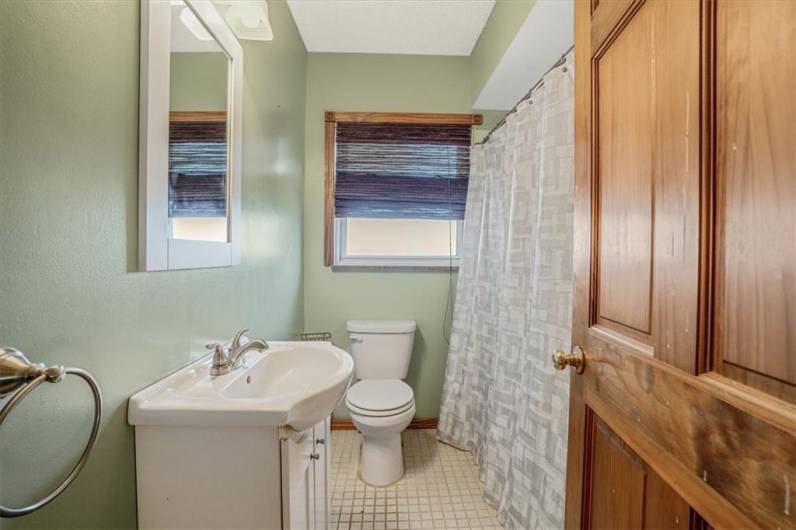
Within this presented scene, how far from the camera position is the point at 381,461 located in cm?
178

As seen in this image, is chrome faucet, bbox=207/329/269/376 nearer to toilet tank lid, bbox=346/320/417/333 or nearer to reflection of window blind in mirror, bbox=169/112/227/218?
reflection of window blind in mirror, bbox=169/112/227/218

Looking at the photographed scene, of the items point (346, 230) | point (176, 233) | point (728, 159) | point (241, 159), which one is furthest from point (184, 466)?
point (346, 230)

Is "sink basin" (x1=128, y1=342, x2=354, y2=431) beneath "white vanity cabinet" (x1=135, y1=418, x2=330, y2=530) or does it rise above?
above

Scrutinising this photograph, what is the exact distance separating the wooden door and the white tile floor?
3.43 feet

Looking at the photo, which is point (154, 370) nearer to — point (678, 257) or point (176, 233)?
point (176, 233)

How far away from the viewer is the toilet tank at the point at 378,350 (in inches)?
83.9

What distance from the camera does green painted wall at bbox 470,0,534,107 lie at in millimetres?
1490

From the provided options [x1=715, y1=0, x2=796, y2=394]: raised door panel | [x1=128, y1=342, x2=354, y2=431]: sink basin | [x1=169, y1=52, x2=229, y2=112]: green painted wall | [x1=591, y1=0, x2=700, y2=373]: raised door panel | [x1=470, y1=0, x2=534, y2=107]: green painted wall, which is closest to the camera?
[x1=715, y1=0, x2=796, y2=394]: raised door panel

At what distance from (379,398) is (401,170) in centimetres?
142

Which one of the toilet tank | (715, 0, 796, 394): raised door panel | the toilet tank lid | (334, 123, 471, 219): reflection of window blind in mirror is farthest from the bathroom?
(334, 123, 471, 219): reflection of window blind in mirror

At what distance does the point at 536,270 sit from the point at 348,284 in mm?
1296

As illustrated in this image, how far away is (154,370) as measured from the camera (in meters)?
0.87

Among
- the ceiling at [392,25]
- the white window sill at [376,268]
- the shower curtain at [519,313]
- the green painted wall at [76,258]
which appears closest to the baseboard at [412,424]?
the shower curtain at [519,313]

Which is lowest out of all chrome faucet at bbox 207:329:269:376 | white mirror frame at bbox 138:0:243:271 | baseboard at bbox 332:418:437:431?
baseboard at bbox 332:418:437:431
